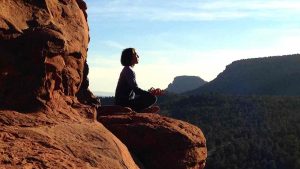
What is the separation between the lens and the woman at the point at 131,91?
1179 cm

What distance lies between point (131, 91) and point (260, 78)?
13019cm

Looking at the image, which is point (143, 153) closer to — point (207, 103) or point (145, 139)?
point (145, 139)

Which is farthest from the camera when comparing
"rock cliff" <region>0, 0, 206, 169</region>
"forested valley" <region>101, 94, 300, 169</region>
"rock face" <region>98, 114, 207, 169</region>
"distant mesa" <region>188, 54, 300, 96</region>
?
"distant mesa" <region>188, 54, 300, 96</region>

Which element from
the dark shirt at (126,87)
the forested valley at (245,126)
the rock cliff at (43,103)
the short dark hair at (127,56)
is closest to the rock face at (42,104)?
the rock cliff at (43,103)

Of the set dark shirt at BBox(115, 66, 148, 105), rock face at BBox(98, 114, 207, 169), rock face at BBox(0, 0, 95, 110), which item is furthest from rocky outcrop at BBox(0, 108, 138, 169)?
dark shirt at BBox(115, 66, 148, 105)

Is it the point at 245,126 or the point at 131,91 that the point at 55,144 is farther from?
the point at 245,126

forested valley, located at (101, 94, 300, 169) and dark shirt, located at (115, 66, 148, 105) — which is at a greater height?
dark shirt, located at (115, 66, 148, 105)

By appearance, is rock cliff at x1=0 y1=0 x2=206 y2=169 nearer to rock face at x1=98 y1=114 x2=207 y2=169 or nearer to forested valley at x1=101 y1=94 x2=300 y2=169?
rock face at x1=98 y1=114 x2=207 y2=169

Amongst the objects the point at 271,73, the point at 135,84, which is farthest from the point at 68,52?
the point at 271,73

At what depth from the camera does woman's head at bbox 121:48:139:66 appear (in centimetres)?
1193

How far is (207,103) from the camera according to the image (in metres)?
84.9

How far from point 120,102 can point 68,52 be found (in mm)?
3385

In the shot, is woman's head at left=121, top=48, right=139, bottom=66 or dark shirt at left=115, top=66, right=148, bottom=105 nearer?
dark shirt at left=115, top=66, right=148, bottom=105

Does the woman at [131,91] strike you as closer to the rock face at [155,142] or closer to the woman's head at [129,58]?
the woman's head at [129,58]
